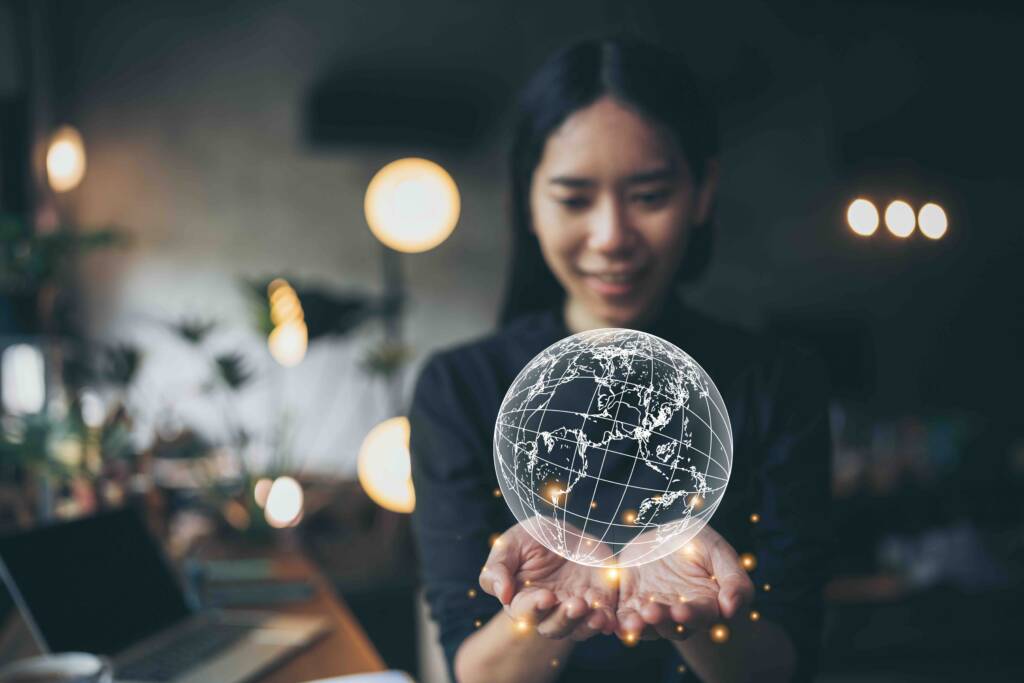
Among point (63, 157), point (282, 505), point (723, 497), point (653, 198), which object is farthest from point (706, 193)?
point (63, 157)

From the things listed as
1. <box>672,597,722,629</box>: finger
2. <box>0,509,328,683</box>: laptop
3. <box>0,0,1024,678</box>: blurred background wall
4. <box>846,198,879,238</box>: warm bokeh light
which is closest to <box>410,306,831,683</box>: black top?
<box>672,597,722,629</box>: finger

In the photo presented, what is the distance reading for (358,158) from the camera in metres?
5.82

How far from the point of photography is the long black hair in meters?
1.13

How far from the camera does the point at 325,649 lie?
1.87 m

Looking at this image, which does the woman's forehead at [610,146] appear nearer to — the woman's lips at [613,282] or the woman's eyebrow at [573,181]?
the woman's eyebrow at [573,181]

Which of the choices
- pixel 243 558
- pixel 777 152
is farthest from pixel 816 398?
pixel 777 152

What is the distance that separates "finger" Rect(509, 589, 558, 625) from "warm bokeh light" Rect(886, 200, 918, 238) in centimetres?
72

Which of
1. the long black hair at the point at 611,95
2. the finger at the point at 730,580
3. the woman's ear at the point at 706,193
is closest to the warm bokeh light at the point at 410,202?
the long black hair at the point at 611,95

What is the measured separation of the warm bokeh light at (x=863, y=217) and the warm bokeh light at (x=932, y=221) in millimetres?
59

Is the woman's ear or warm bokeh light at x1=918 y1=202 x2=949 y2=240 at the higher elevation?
the woman's ear

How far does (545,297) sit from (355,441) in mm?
4748

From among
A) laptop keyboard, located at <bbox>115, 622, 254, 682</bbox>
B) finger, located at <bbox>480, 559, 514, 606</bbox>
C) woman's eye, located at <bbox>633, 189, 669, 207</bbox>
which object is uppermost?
woman's eye, located at <bbox>633, 189, 669, 207</bbox>

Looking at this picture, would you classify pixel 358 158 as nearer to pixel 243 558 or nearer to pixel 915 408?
pixel 243 558

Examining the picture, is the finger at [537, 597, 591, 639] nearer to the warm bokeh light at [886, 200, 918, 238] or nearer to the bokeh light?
the warm bokeh light at [886, 200, 918, 238]
